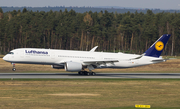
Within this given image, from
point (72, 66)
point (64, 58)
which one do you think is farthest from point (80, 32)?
point (72, 66)

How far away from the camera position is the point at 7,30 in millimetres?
128000

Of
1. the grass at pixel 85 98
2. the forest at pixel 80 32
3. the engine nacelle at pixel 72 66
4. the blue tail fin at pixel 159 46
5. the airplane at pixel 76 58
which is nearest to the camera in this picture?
the grass at pixel 85 98

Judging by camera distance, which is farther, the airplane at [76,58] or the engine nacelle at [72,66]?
the airplane at [76,58]

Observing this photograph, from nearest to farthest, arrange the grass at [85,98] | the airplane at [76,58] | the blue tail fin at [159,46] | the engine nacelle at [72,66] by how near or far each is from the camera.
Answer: the grass at [85,98] < the engine nacelle at [72,66] < the airplane at [76,58] < the blue tail fin at [159,46]

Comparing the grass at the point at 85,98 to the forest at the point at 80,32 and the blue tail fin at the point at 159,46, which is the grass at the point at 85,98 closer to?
A: the blue tail fin at the point at 159,46

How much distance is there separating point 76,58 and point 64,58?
6.08 ft

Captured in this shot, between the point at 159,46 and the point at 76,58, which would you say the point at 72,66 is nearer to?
the point at 76,58

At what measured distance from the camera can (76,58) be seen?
40.9 metres

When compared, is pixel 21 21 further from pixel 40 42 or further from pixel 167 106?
pixel 167 106

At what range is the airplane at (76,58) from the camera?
39.4m

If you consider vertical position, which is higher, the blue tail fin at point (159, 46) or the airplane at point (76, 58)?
the blue tail fin at point (159, 46)

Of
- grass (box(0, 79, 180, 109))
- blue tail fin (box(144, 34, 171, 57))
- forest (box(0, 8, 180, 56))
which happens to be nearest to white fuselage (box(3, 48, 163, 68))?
blue tail fin (box(144, 34, 171, 57))

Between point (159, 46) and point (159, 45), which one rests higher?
point (159, 45)

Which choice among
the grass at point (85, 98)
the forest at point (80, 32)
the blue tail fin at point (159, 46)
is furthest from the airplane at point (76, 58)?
the forest at point (80, 32)
